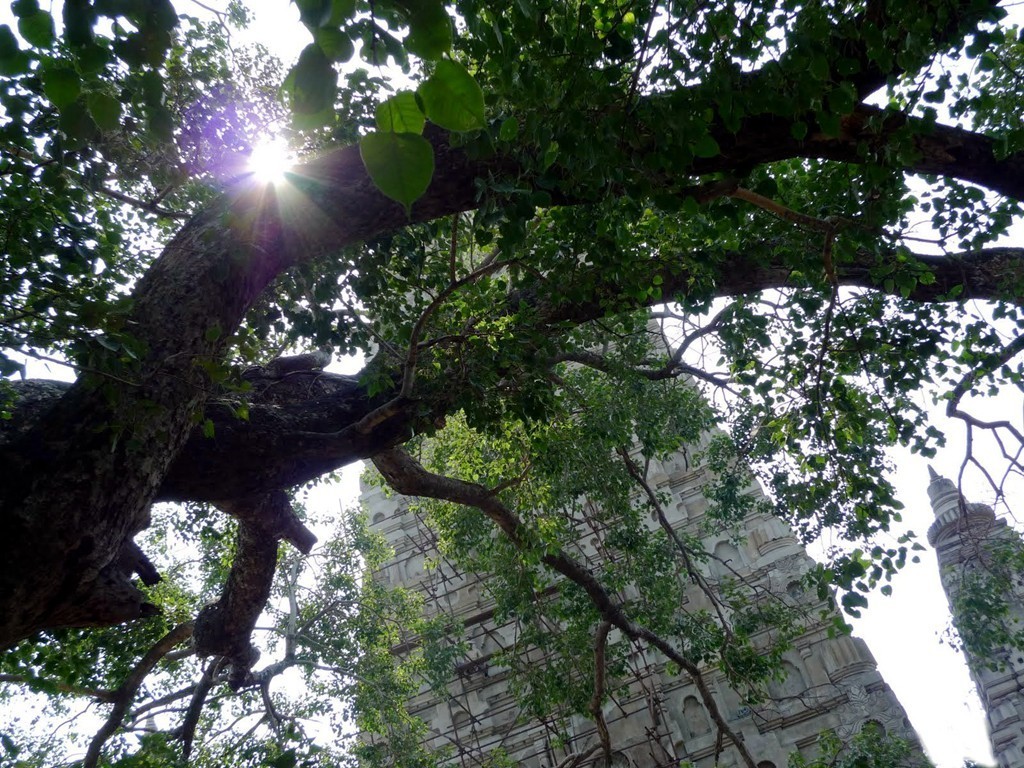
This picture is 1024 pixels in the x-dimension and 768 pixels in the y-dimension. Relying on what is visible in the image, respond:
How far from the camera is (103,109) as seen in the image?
1222 millimetres

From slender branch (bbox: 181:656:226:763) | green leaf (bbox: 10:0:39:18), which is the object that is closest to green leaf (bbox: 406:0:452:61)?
green leaf (bbox: 10:0:39:18)

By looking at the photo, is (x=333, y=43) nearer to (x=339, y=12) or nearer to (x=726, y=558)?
(x=339, y=12)

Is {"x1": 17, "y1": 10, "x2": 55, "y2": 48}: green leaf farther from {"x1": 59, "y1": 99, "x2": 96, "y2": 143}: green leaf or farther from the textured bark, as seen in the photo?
the textured bark

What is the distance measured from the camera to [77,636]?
6.58 metres

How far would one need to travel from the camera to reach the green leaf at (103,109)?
1216 mm

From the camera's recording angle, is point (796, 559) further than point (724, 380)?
Yes

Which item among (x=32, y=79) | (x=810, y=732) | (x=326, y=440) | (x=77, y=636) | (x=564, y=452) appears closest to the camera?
(x=32, y=79)

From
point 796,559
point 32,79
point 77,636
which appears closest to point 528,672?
point 77,636

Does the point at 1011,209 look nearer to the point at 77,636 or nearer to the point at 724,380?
the point at 724,380

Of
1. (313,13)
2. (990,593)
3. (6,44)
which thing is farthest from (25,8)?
(990,593)

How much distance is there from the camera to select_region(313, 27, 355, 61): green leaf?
0.98 m

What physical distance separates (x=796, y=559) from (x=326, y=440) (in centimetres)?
995

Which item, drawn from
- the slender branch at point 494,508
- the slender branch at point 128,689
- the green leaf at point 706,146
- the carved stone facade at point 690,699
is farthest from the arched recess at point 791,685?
the green leaf at point 706,146

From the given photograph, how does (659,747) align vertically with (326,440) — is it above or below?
below
